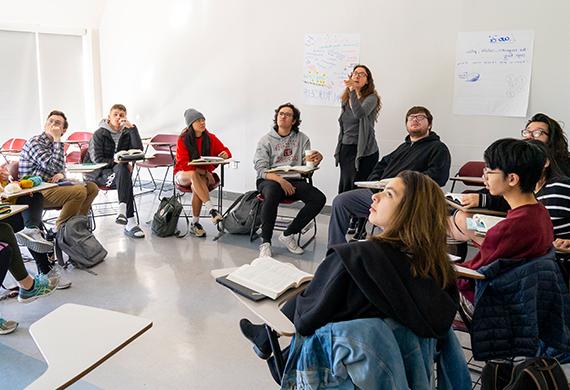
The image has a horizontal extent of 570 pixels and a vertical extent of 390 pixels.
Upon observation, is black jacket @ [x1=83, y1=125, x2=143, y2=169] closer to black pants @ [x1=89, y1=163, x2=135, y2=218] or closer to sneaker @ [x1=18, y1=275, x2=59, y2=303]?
black pants @ [x1=89, y1=163, x2=135, y2=218]

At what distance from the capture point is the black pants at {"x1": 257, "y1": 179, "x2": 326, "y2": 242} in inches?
164

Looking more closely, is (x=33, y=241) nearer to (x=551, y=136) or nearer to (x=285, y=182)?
(x=285, y=182)

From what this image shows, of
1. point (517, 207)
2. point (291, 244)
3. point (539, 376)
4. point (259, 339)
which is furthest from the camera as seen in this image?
point (291, 244)

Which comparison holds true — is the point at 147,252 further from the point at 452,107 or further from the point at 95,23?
the point at 95,23

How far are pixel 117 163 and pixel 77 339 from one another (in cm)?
351

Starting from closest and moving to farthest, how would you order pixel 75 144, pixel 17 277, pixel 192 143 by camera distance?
1. pixel 17 277
2. pixel 192 143
3. pixel 75 144

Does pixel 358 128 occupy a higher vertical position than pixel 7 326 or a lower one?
higher

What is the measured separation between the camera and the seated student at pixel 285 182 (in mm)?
4195

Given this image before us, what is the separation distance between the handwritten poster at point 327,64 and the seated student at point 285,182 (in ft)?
3.07

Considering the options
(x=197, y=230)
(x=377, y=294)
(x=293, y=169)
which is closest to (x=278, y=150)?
(x=293, y=169)

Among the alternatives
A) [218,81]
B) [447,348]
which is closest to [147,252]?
[218,81]

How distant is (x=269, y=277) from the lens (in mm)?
1867

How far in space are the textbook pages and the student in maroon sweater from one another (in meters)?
0.71

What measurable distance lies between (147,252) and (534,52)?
354 cm
